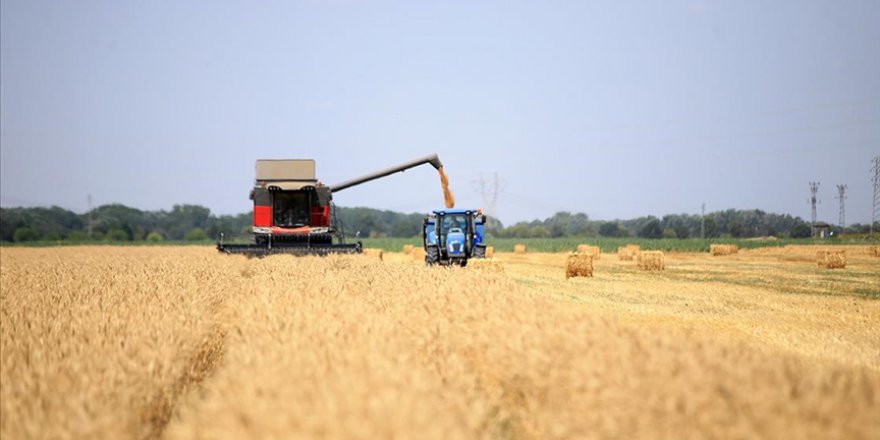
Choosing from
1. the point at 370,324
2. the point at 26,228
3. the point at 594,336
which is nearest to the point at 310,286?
the point at 370,324

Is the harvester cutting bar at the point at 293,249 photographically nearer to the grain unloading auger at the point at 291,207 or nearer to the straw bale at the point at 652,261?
the grain unloading auger at the point at 291,207

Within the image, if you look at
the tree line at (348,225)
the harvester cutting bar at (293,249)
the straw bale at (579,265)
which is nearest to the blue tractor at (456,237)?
the harvester cutting bar at (293,249)

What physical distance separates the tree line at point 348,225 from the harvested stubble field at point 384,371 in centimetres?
6174

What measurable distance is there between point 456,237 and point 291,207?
18.3 ft

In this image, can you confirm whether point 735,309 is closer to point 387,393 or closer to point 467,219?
point 467,219

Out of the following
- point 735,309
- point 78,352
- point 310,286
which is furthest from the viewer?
point 735,309

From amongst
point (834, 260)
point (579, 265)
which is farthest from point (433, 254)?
point (834, 260)

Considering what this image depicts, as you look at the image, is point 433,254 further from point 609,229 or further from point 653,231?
point 609,229

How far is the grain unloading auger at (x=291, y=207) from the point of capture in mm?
22344

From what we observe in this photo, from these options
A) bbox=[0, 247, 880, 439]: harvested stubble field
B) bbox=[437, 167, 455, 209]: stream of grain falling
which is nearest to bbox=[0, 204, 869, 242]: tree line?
bbox=[437, 167, 455, 209]: stream of grain falling

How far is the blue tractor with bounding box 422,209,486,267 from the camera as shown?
2142 centimetres

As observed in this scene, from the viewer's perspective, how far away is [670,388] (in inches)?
138

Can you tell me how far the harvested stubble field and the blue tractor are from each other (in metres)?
13.0

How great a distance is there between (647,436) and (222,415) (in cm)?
190
